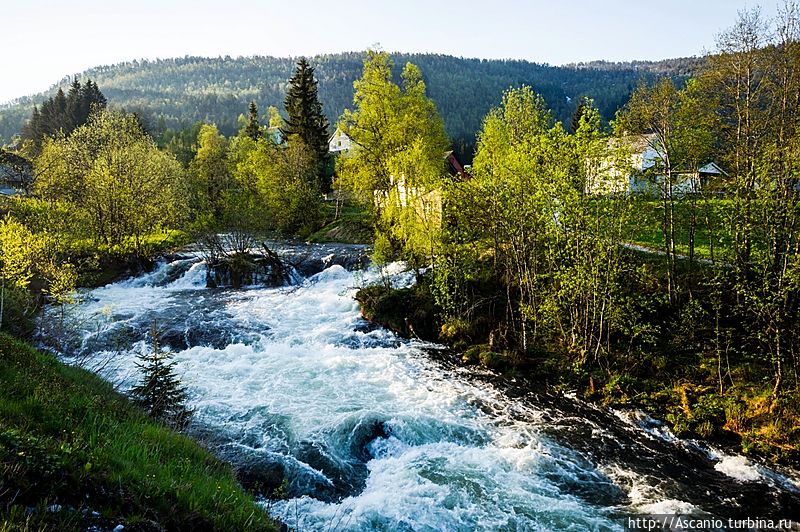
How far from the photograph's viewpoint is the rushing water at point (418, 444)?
32.1 ft

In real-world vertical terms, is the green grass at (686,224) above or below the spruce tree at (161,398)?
above

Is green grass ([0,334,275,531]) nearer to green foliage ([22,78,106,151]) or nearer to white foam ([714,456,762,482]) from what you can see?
white foam ([714,456,762,482])

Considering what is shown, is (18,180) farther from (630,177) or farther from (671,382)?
(671,382)

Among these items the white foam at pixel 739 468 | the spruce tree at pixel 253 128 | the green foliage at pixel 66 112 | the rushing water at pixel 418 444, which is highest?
the green foliage at pixel 66 112

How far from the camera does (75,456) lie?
19.7ft

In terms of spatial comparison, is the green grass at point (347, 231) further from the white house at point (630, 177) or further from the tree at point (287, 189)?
the white house at point (630, 177)

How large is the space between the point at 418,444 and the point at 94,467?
8.03 m

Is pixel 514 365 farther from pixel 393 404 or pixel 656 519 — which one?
Answer: pixel 656 519

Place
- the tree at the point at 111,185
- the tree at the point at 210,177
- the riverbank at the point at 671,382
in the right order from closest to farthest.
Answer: the riverbank at the point at 671,382, the tree at the point at 111,185, the tree at the point at 210,177

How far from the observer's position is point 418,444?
488 inches

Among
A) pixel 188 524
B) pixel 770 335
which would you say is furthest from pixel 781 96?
pixel 188 524

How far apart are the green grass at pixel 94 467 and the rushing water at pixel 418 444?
7.39ft

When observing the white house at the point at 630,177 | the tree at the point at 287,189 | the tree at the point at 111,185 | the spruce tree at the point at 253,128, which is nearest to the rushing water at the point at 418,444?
the white house at the point at 630,177

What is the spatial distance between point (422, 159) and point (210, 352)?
13.0 meters
